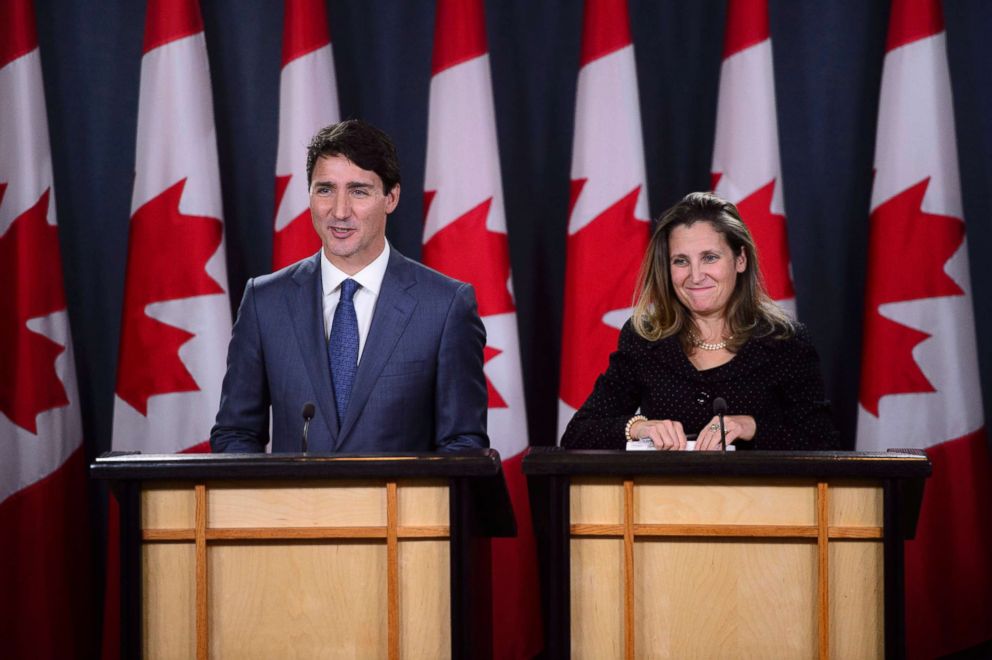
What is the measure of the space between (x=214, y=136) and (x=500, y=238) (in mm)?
1053

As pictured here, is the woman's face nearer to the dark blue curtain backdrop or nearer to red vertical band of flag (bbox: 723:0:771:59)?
red vertical band of flag (bbox: 723:0:771:59)

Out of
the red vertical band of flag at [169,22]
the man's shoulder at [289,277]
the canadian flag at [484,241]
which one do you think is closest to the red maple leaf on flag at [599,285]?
the canadian flag at [484,241]

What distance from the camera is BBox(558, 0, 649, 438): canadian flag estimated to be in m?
3.68

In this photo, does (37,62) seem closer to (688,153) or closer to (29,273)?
(29,273)

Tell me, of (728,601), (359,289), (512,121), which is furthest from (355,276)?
(512,121)

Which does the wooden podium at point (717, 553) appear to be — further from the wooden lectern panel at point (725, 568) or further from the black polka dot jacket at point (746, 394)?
the black polka dot jacket at point (746, 394)

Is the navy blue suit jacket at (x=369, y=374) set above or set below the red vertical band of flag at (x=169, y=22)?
below

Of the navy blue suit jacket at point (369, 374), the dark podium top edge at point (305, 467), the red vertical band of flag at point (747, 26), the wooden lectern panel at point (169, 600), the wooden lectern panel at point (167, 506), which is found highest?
the red vertical band of flag at point (747, 26)

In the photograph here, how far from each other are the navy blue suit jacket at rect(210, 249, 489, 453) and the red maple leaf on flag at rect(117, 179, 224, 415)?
1.14 metres

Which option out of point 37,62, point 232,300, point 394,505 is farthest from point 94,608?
point 394,505

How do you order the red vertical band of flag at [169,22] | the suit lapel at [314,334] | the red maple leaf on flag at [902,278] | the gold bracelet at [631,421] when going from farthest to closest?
the red vertical band of flag at [169,22], the red maple leaf on flag at [902,278], the gold bracelet at [631,421], the suit lapel at [314,334]

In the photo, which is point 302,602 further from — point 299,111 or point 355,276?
point 299,111

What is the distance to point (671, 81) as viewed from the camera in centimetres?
419

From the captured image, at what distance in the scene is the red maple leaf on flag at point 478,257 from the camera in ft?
12.1
